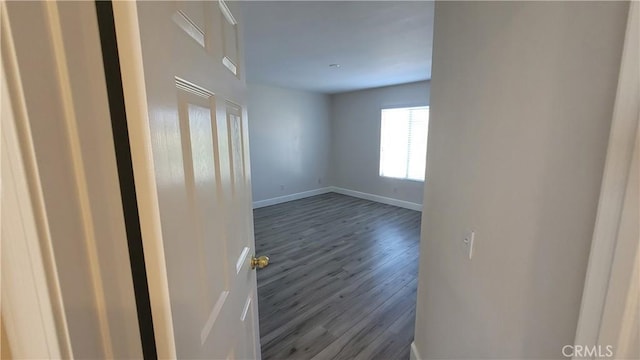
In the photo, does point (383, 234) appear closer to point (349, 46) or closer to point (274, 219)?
point (274, 219)

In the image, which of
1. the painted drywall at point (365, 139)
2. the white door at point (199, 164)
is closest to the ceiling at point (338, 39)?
the painted drywall at point (365, 139)

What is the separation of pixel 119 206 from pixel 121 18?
0.84 feet

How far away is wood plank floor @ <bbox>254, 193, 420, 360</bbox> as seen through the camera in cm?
195

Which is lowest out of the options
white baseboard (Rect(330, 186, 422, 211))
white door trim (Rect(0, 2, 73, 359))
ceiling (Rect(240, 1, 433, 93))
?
white baseboard (Rect(330, 186, 422, 211))

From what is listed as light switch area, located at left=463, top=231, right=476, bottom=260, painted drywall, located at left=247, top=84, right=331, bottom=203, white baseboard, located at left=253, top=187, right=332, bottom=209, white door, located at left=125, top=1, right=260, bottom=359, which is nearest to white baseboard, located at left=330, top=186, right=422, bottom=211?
white baseboard, located at left=253, top=187, right=332, bottom=209

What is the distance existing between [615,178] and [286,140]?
548cm

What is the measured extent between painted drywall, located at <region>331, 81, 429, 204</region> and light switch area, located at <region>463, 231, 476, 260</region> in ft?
13.7

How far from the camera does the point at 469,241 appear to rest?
1.05 meters

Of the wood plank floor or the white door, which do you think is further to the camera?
the wood plank floor

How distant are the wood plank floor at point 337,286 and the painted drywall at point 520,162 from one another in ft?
2.86

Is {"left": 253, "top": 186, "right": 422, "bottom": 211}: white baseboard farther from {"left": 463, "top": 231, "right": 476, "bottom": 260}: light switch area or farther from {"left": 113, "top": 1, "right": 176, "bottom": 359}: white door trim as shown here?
{"left": 113, "top": 1, "right": 176, "bottom": 359}: white door trim

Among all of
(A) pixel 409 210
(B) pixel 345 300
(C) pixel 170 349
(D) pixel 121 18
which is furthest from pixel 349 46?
(A) pixel 409 210

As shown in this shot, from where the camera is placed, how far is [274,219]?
15.4ft

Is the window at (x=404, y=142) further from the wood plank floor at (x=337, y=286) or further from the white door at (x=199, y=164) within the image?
the white door at (x=199, y=164)
